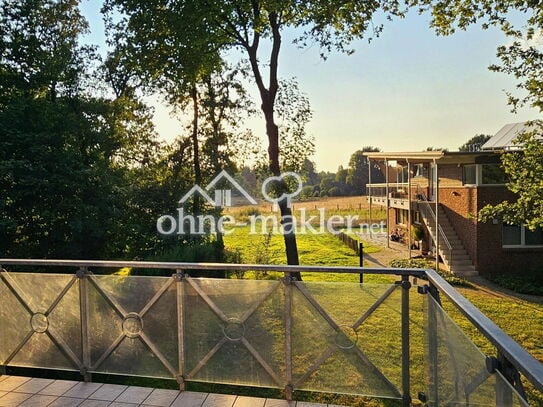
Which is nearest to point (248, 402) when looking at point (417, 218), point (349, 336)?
point (349, 336)

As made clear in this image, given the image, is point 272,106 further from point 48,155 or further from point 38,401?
point 38,401

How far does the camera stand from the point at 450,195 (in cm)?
1652

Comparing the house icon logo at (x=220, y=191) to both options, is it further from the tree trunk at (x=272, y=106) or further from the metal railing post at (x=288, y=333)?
the metal railing post at (x=288, y=333)

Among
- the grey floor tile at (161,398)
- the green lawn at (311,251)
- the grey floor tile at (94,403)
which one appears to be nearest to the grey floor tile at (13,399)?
the grey floor tile at (94,403)

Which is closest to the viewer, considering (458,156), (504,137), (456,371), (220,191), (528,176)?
(456,371)

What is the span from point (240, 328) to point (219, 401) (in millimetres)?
590

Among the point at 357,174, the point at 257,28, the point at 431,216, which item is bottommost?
the point at 431,216

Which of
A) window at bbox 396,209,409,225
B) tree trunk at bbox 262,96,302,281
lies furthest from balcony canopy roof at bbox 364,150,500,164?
tree trunk at bbox 262,96,302,281

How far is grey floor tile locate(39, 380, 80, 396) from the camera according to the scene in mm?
3402

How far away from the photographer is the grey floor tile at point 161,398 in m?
3.20

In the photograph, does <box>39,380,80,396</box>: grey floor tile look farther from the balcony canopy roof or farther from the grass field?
the balcony canopy roof

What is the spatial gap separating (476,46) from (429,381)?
1168cm

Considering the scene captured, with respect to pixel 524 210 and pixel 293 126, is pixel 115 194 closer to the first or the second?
pixel 293 126

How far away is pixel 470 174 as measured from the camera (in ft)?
50.1
